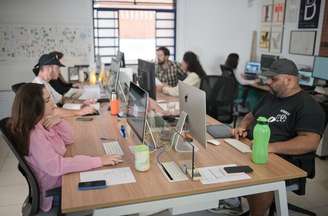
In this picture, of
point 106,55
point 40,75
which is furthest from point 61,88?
point 106,55

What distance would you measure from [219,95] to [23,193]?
227cm

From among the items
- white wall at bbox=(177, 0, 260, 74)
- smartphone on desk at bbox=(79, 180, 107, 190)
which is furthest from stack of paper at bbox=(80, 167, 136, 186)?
white wall at bbox=(177, 0, 260, 74)

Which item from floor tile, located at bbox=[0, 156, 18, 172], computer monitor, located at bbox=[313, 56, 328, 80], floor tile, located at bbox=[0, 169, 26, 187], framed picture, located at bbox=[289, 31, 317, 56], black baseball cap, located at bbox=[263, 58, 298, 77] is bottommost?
floor tile, located at bbox=[0, 169, 26, 187]

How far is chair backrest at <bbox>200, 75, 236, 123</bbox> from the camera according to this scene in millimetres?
3609

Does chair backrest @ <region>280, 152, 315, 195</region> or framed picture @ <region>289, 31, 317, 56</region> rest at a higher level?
framed picture @ <region>289, 31, 317, 56</region>

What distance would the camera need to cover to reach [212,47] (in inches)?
235

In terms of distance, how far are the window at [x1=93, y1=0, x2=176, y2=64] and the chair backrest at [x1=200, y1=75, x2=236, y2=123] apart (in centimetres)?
247

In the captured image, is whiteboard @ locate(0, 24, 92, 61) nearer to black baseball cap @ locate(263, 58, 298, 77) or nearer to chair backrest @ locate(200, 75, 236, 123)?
chair backrest @ locate(200, 75, 236, 123)

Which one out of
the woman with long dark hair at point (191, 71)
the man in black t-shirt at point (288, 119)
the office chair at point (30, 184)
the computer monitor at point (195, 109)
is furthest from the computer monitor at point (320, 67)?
the office chair at point (30, 184)

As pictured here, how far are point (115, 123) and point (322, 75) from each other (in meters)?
3.01

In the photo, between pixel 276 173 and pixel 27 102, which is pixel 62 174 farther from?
pixel 276 173

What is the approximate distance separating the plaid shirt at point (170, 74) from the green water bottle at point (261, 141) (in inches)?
110

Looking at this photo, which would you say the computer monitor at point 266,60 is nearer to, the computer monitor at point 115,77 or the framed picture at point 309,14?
the framed picture at point 309,14

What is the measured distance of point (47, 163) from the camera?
1617 millimetres
